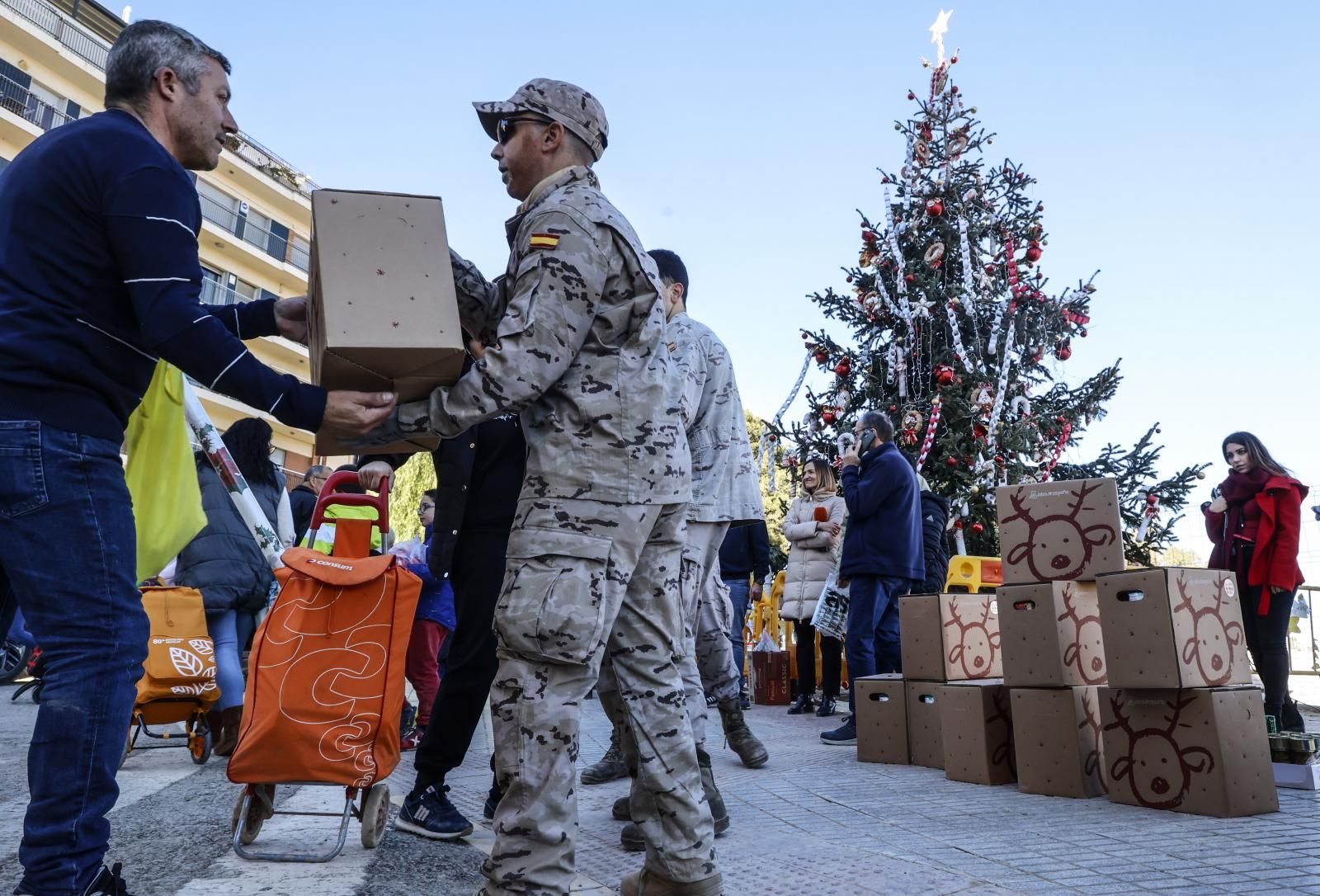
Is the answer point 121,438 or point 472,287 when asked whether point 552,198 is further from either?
point 121,438

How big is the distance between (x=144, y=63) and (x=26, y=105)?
1520 inches

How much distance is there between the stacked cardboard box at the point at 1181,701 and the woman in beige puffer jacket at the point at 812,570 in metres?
4.01

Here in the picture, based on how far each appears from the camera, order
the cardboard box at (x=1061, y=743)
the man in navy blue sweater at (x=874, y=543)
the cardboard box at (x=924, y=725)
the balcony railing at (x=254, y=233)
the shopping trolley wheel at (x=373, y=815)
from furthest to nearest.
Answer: the balcony railing at (x=254, y=233), the man in navy blue sweater at (x=874, y=543), the cardboard box at (x=924, y=725), the cardboard box at (x=1061, y=743), the shopping trolley wheel at (x=373, y=815)

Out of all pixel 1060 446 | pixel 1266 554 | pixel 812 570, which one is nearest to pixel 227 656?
pixel 812 570

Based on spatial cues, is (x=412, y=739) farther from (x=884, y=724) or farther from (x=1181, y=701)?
(x=1181, y=701)

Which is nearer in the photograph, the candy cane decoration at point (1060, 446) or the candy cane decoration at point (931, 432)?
the candy cane decoration at point (931, 432)

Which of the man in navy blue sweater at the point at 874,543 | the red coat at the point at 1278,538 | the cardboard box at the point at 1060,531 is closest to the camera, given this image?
the cardboard box at the point at 1060,531

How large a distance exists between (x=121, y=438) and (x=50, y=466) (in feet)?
0.76

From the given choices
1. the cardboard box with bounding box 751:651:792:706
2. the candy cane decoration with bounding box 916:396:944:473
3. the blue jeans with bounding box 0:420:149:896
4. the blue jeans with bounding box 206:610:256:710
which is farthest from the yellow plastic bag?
the candy cane decoration with bounding box 916:396:944:473

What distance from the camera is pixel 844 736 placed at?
260 inches

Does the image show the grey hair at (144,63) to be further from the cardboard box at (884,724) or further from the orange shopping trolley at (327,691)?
the cardboard box at (884,724)

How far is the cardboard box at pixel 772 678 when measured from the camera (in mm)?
9727

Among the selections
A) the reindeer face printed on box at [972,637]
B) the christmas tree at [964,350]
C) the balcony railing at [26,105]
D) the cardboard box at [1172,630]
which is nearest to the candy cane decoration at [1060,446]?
the christmas tree at [964,350]

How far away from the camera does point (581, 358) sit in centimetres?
256
